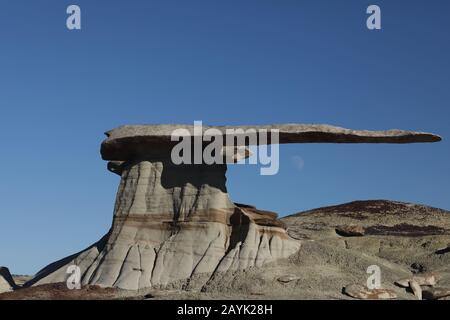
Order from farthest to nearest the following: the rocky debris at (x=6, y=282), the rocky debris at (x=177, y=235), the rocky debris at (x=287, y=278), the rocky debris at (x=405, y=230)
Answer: the rocky debris at (x=405, y=230), the rocky debris at (x=6, y=282), the rocky debris at (x=177, y=235), the rocky debris at (x=287, y=278)

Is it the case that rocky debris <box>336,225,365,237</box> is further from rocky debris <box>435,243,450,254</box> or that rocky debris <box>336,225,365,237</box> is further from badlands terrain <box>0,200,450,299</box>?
rocky debris <box>435,243,450,254</box>

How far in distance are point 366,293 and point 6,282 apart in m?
16.5

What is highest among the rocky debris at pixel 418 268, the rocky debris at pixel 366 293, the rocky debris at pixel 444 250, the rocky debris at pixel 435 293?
the rocky debris at pixel 444 250

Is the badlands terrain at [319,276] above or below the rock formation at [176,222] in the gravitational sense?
below

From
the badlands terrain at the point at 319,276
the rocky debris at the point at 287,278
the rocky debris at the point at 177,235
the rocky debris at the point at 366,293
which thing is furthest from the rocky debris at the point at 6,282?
the rocky debris at the point at 366,293

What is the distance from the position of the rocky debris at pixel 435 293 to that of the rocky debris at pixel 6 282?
682 inches

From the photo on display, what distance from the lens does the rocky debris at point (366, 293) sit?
2414 cm

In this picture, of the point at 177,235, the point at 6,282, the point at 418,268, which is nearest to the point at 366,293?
the point at 418,268

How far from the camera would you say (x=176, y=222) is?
29.3m

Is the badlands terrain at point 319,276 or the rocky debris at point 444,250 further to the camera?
the rocky debris at point 444,250

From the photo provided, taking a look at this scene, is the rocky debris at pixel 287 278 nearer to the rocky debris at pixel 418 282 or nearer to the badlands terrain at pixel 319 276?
the badlands terrain at pixel 319 276

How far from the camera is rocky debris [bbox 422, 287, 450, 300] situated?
2580cm

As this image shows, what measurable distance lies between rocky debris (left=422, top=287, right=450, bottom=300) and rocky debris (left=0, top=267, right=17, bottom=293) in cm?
1732
